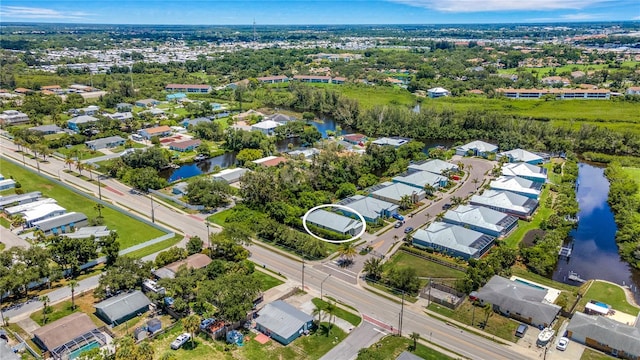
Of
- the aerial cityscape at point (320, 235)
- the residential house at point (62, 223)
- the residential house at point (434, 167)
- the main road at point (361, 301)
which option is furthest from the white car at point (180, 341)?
the residential house at point (434, 167)

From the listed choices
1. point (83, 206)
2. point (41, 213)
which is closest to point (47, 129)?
point (83, 206)

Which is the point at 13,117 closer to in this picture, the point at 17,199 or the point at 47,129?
the point at 47,129

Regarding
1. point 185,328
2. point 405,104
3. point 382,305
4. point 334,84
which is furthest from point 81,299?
point 334,84

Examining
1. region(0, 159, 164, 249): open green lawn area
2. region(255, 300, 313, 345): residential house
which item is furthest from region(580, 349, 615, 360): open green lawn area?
region(0, 159, 164, 249): open green lawn area

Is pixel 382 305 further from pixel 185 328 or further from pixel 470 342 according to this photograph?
pixel 185 328

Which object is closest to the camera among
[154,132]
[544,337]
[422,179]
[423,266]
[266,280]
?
[544,337]
